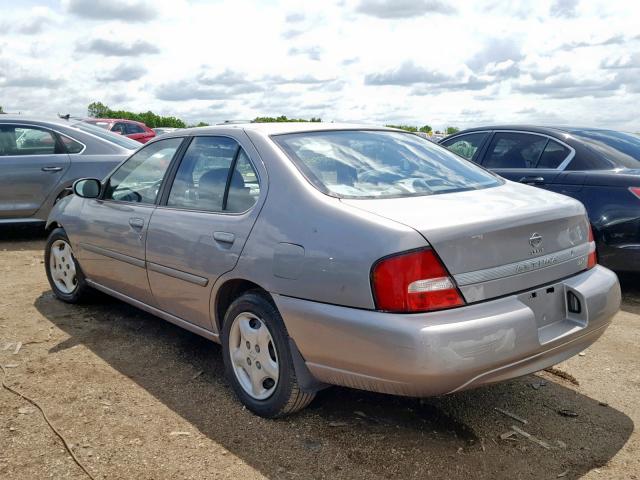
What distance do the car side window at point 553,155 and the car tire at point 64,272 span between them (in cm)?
430

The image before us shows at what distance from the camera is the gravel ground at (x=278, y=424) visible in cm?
284

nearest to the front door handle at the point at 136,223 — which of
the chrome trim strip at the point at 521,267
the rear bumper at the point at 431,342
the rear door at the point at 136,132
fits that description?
the rear bumper at the point at 431,342

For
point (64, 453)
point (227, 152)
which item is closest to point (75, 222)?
point (227, 152)

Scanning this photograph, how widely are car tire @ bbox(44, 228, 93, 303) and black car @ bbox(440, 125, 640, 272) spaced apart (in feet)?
10.6

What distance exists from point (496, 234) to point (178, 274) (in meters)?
1.87

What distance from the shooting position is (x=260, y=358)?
329 cm

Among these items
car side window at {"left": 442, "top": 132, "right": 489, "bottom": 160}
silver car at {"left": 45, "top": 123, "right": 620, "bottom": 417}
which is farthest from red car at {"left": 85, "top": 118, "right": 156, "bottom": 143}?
silver car at {"left": 45, "top": 123, "right": 620, "bottom": 417}

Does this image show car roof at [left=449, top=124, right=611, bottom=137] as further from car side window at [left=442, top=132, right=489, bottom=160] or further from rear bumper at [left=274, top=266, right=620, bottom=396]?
rear bumper at [left=274, top=266, right=620, bottom=396]

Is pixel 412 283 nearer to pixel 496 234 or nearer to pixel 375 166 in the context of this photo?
pixel 496 234

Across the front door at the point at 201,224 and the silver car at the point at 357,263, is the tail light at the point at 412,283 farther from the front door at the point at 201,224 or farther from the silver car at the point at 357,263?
the front door at the point at 201,224

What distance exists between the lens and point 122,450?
9.80ft

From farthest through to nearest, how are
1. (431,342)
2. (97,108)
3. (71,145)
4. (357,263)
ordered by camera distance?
(97,108) → (71,145) → (357,263) → (431,342)

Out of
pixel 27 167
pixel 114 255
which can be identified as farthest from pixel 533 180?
pixel 27 167

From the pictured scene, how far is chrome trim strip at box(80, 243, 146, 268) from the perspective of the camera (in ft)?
13.6
